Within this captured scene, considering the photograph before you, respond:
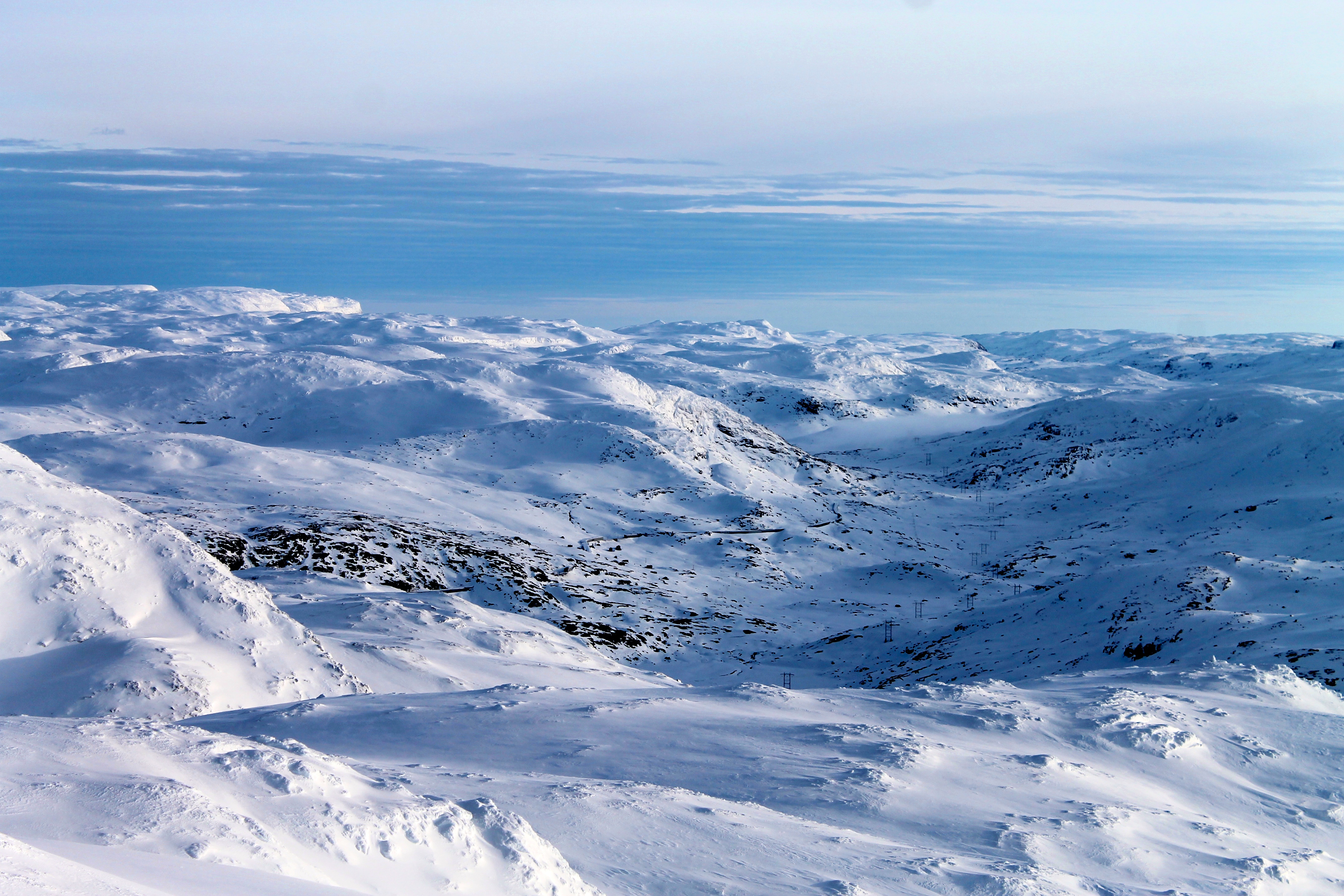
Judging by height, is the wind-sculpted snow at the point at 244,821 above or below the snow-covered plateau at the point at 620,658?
above

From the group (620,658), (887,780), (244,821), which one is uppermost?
(244,821)

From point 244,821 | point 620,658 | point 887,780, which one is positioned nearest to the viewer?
point 244,821

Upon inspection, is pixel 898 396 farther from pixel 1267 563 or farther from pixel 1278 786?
pixel 1278 786

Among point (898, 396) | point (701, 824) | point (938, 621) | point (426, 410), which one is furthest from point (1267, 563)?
point (898, 396)

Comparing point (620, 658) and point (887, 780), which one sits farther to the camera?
point (620, 658)

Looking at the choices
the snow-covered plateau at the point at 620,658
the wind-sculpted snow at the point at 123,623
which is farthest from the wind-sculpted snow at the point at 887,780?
the wind-sculpted snow at the point at 123,623

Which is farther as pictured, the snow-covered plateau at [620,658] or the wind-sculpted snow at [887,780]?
the wind-sculpted snow at [887,780]

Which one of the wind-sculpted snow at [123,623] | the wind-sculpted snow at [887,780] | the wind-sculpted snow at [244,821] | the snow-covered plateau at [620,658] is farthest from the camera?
the wind-sculpted snow at [123,623]

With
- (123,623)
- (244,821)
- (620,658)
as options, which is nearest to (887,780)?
(244,821)

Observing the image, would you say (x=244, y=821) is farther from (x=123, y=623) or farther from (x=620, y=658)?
(x=620, y=658)

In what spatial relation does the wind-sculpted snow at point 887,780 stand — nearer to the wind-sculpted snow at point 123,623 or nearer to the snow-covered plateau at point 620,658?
the snow-covered plateau at point 620,658
